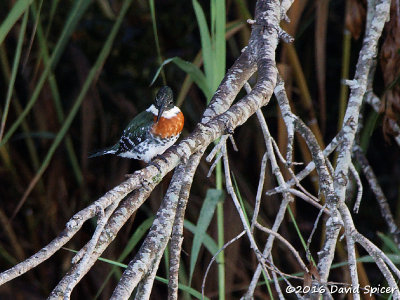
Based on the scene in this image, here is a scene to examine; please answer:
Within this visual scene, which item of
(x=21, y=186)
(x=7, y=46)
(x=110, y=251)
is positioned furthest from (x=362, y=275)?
(x=7, y=46)

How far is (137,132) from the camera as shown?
5.27 feet

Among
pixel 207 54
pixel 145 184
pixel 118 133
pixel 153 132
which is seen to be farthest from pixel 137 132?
pixel 145 184

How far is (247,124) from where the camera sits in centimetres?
174

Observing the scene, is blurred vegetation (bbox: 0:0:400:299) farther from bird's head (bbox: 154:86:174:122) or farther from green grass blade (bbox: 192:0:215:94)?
green grass blade (bbox: 192:0:215:94)

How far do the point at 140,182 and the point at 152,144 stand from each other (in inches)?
36.0

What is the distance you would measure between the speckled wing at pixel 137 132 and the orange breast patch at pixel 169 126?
1.6 inches

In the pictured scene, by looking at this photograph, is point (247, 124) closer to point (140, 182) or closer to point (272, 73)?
point (272, 73)

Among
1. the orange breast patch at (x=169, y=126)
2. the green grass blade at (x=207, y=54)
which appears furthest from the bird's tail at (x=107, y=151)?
the green grass blade at (x=207, y=54)

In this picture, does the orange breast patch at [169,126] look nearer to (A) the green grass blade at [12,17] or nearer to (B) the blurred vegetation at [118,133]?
(B) the blurred vegetation at [118,133]

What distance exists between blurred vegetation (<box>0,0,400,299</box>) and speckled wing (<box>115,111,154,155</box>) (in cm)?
15

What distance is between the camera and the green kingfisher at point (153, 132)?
1.54m

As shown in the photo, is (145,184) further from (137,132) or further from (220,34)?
(137,132)

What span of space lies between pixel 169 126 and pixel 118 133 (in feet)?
1.37

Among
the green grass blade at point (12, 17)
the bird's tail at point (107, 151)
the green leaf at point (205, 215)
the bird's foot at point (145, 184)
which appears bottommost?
the green leaf at point (205, 215)
